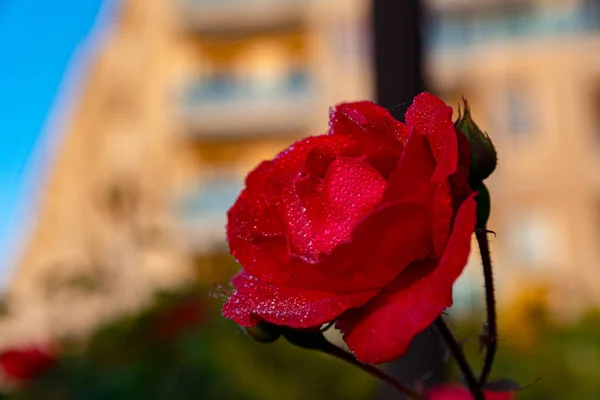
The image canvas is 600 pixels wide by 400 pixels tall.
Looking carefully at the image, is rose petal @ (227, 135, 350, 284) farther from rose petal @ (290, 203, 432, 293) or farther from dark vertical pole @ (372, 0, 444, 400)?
dark vertical pole @ (372, 0, 444, 400)

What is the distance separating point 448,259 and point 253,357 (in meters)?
1.62

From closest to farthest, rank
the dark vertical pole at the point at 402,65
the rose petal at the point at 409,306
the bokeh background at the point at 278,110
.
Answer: the rose petal at the point at 409,306, the dark vertical pole at the point at 402,65, the bokeh background at the point at 278,110

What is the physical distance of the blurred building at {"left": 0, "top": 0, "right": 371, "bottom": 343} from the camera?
7.86 meters

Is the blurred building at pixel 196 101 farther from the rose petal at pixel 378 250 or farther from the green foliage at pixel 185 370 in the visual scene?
the rose petal at pixel 378 250

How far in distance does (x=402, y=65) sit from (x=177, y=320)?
68cm

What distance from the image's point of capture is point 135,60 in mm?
8359

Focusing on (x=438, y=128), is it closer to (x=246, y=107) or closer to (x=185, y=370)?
(x=185, y=370)

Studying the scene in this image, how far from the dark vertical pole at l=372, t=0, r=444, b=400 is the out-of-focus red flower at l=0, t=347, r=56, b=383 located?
61 cm

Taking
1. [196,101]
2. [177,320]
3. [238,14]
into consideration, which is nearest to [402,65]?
[177,320]

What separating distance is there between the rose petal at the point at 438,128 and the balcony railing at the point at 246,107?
7.75 meters

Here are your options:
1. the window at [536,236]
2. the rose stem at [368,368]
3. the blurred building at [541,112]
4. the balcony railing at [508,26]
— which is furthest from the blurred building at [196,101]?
the rose stem at [368,368]

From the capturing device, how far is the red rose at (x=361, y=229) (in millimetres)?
244

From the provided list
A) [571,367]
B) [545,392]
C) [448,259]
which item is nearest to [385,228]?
[448,259]

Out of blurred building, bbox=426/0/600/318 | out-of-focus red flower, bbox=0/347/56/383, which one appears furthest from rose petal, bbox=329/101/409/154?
blurred building, bbox=426/0/600/318
